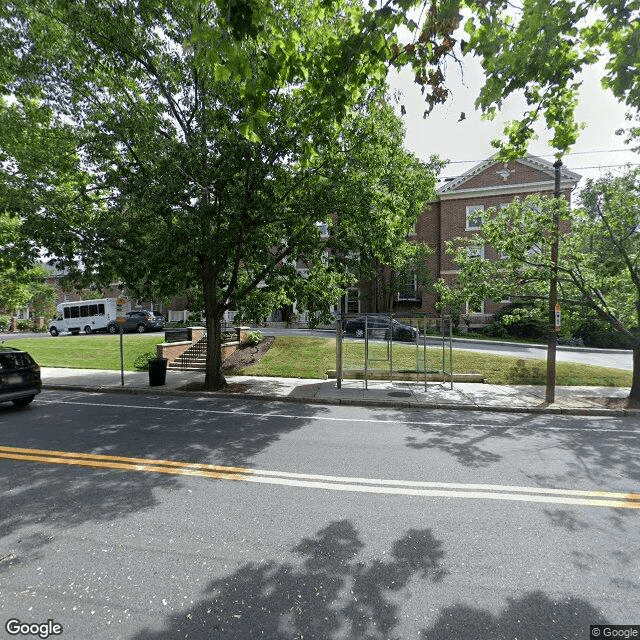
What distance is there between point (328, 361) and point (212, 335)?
5396 millimetres

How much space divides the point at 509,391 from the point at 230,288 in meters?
9.28

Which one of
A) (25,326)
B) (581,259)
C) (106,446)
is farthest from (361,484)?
(25,326)

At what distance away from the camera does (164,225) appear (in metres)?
9.37

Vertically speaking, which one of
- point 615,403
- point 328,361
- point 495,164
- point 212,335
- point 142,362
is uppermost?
point 495,164

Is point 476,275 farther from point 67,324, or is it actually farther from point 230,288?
point 67,324

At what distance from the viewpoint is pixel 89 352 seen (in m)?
19.5

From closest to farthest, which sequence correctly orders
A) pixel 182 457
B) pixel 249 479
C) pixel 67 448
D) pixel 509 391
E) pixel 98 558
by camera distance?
pixel 98 558
pixel 249 479
pixel 182 457
pixel 67 448
pixel 509 391

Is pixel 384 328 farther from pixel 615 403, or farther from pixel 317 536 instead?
pixel 317 536

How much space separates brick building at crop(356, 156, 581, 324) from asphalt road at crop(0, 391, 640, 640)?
22.3 m

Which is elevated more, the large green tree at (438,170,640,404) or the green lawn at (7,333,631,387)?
the large green tree at (438,170,640,404)

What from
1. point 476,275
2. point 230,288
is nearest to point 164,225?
point 230,288

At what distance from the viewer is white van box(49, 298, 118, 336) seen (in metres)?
30.1

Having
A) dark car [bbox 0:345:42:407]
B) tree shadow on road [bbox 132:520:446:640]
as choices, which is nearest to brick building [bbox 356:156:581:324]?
dark car [bbox 0:345:42:407]

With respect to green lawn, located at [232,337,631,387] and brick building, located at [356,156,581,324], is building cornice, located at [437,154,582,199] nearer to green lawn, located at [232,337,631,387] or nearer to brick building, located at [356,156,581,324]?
brick building, located at [356,156,581,324]
